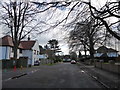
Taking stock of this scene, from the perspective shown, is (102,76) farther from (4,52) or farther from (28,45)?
(28,45)

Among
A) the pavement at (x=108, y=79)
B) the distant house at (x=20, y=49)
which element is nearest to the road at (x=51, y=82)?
the pavement at (x=108, y=79)

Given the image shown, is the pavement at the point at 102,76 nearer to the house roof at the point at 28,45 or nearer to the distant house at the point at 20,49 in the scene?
the distant house at the point at 20,49

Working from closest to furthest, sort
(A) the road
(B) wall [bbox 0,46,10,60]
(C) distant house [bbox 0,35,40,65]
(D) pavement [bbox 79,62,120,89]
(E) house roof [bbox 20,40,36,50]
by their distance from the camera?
1. (A) the road
2. (D) pavement [bbox 79,62,120,89]
3. (B) wall [bbox 0,46,10,60]
4. (C) distant house [bbox 0,35,40,65]
5. (E) house roof [bbox 20,40,36,50]

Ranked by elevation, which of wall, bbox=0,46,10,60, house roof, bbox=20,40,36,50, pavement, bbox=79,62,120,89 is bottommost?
Result: pavement, bbox=79,62,120,89

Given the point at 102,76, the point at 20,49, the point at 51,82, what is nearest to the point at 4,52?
the point at 20,49

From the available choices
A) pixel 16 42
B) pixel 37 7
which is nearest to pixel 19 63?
pixel 16 42

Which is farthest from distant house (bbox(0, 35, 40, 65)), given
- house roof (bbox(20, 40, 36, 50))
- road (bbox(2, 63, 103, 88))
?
Answer: road (bbox(2, 63, 103, 88))

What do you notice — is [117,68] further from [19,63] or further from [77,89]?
[19,63]

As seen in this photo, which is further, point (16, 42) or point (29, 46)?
point (29, 46)

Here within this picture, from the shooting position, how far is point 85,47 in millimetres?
59812

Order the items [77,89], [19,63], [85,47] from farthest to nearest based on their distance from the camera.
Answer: [85,47] → [19,63] → [77,89]

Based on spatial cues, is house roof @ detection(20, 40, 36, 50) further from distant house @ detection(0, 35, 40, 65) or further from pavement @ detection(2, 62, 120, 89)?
pavement @ detection(2, 62, 120, 89)

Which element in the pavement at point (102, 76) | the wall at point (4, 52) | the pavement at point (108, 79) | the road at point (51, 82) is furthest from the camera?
the wall at point (4, 52)

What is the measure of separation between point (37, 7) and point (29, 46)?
168 feet
